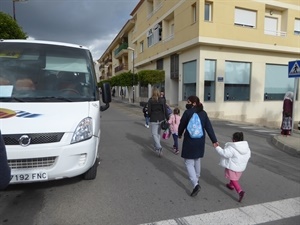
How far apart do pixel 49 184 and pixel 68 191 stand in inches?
17.9

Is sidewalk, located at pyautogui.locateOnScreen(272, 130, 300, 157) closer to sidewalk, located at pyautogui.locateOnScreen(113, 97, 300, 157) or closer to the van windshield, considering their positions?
sidewalk, located at pyautogui.locateOnScreen(113, 97, 300, 157)

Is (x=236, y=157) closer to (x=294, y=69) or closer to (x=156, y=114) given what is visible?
(x=156, y=114)

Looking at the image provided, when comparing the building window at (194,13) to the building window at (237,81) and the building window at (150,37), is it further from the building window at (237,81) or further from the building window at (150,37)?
the building window at (150,37)

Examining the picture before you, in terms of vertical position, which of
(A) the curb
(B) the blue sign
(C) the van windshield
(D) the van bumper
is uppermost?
(B) the blue sign

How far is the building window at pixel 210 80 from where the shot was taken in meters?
18.3

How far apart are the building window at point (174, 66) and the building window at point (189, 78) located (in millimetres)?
1270

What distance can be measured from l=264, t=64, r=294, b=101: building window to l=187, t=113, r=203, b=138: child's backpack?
19.2m

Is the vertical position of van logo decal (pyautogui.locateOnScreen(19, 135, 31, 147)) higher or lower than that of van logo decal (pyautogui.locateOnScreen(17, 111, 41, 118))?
lower

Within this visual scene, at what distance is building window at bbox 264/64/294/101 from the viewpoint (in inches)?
819

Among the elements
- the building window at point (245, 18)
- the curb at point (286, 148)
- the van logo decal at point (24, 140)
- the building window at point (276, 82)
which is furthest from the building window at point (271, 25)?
the van logo decal at point (24, 140)

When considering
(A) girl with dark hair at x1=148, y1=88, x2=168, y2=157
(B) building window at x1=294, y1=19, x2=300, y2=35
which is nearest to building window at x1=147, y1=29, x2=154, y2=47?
(B) building window at x1=294, y1=19, x2=300, y2=35

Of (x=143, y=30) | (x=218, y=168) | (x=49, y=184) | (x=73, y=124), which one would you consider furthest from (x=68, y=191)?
(x=143, y=30)

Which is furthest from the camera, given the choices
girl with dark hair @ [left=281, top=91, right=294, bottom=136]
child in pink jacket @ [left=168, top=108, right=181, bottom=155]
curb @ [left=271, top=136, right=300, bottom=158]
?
girl with dark hair @ [left=281, top=91, right=294, bottom=136]

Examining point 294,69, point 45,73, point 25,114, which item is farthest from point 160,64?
point 25,114
